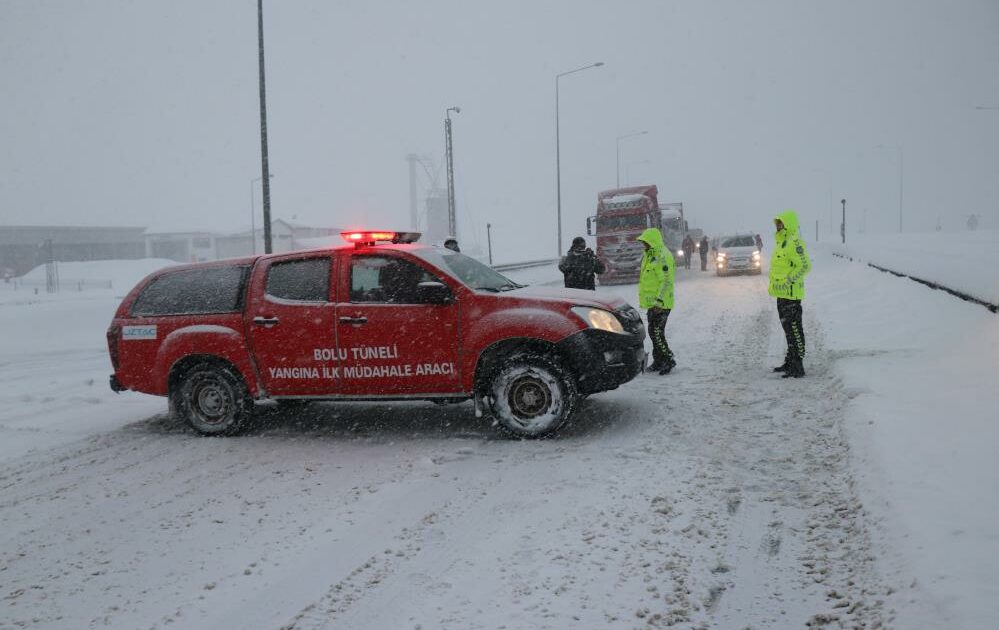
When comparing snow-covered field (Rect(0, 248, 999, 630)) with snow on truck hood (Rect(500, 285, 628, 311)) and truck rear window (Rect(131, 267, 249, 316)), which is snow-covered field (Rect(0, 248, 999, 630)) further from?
truck rear window (Rect(131, 267, 249, 316))

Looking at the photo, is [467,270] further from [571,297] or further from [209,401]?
[209,401]

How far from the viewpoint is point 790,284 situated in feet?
29.7

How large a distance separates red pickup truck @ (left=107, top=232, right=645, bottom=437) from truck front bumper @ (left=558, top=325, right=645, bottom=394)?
0.01 m

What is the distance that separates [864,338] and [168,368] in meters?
9.47

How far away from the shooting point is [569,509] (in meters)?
4.97

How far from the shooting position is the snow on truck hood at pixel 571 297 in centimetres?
695

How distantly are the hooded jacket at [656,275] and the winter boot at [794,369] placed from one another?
5.50 ft

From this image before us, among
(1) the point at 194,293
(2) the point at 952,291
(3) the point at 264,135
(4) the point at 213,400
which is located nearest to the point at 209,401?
(4) the point at 213,400

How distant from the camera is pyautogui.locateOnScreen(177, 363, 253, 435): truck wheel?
24.5 ft

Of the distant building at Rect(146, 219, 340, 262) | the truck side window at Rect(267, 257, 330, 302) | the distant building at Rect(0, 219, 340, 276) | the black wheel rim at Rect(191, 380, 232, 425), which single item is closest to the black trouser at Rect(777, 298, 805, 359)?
the truck side window at Rect(267, 257, 330, 302)

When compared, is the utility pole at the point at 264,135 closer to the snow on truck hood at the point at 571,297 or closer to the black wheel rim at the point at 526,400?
the snow on truck hood at the point at 571,297

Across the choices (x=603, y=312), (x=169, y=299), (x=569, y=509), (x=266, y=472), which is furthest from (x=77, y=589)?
(x=603, y=312)

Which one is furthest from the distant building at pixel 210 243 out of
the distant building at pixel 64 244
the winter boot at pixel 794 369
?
the winter boot at pixel 794 369

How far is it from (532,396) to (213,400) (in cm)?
326
